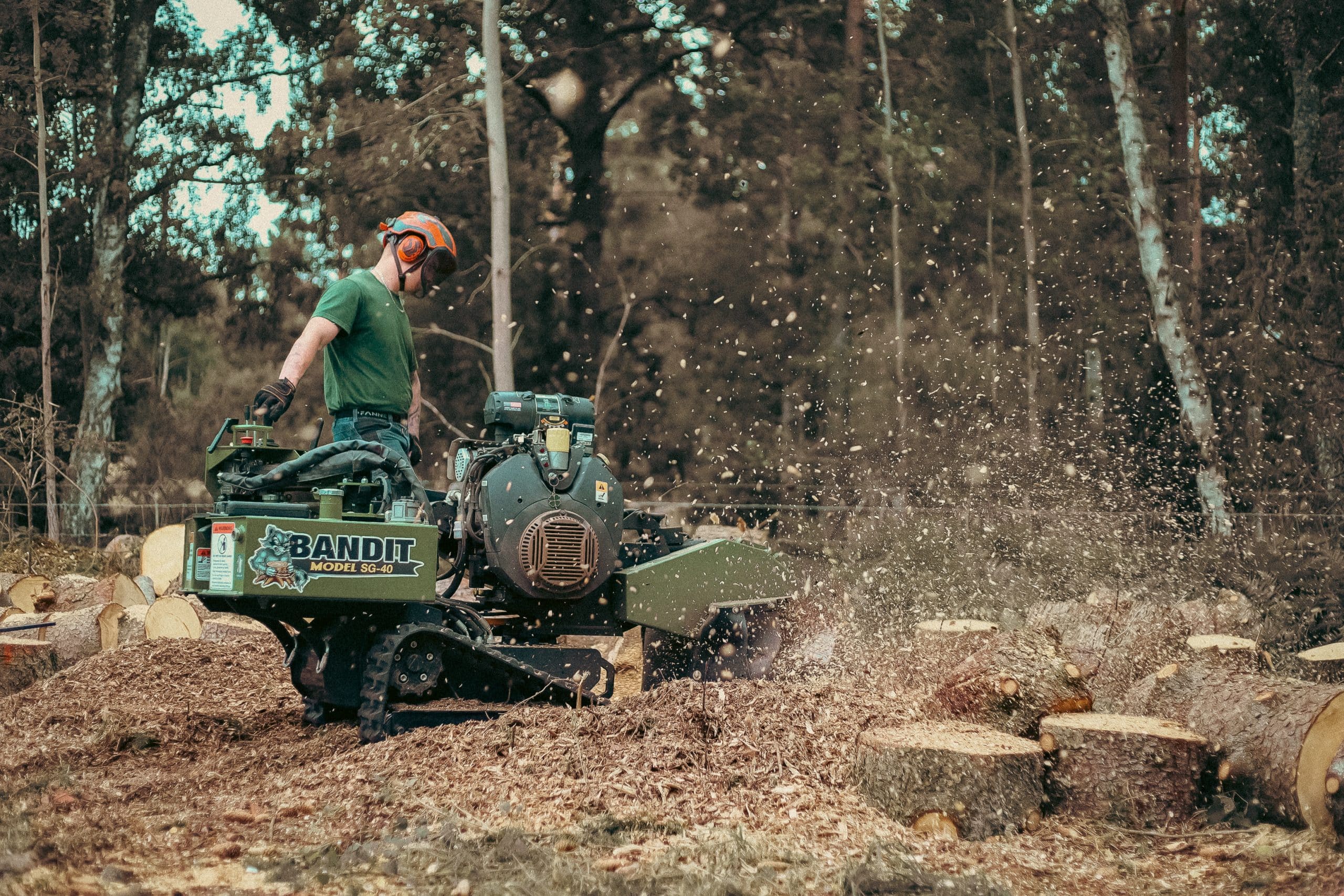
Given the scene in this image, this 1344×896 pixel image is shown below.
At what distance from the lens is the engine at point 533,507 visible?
6.05m

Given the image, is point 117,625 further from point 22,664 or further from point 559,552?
point 559,552

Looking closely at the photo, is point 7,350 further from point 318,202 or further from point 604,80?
point 604,80

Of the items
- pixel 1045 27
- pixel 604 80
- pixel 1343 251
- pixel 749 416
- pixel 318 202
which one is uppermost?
pixel 1045 27

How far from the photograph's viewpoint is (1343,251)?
13.6 meters

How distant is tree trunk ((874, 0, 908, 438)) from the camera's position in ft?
65.0

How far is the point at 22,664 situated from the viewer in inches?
317

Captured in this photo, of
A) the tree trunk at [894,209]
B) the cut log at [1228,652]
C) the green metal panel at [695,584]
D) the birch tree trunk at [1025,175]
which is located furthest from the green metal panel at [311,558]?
the birch tree trunk at [1025,175]

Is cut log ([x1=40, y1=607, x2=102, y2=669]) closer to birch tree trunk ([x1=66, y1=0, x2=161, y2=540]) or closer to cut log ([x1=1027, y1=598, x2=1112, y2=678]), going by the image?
cut log ([x1=1027, y1=598, x2=1112, y2=678])

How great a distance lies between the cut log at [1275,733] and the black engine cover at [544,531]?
9.31ft

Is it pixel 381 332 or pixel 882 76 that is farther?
pixel 882 76

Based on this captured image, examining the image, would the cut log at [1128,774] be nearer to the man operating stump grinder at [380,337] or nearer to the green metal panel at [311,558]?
the green metal panel at [311,558]

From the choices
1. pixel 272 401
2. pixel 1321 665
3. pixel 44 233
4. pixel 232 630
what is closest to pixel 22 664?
pixel 232 630

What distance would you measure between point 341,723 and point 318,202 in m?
13.2

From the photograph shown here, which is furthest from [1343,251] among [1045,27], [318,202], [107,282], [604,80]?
[107,282]
